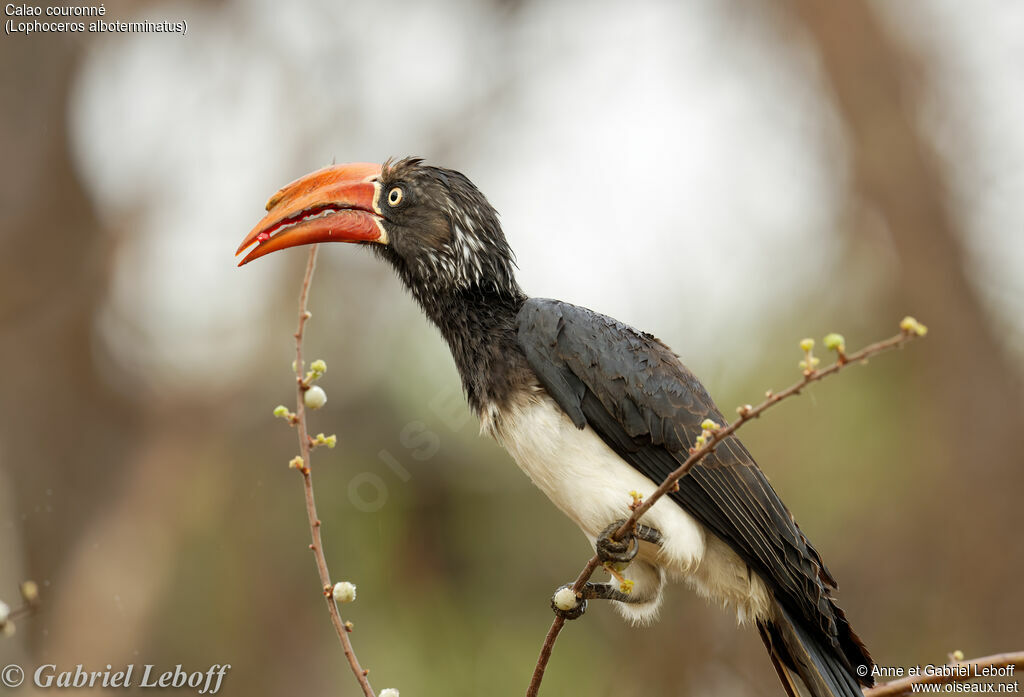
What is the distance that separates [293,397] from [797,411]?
173 inches

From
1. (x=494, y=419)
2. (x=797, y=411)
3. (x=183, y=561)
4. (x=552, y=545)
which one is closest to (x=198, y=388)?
(x=183, y=561)

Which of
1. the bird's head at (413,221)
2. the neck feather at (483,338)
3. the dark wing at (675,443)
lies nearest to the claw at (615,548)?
the dark wing at (675,443)

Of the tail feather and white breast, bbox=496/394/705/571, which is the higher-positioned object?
white breast, bbox=496/394/705/571

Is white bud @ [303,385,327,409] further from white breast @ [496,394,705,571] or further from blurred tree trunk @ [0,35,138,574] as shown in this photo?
blurred tree trunk @ [0,35,138,574]

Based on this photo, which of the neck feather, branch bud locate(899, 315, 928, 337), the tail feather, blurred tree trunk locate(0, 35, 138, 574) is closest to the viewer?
branch bud locate(899, 315, 928, 337)

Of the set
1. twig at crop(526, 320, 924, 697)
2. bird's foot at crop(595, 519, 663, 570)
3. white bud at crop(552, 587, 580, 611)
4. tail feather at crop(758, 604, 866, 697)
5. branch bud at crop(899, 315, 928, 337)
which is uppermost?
branch bud at crop(899, 315, 928, 337)

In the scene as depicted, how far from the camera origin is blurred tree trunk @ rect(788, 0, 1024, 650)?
6797 mm

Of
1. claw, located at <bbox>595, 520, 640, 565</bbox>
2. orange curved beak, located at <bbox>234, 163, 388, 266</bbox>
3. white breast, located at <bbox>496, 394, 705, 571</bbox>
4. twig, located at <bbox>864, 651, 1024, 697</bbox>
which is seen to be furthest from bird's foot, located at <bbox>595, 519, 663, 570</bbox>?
orange curved beak, located at <bbox>234, 163, 388, 266</bbox>

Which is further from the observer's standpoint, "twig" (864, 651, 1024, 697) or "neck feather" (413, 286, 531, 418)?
"neck feather" (413, 286, 531, 418)

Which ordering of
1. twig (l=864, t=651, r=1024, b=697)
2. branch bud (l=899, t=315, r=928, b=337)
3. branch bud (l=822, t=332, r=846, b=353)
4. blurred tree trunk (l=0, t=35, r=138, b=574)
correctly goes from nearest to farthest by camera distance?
branch bud (l=899, t=315, r=928, b=337), branch bud (l=822, t=332, r=846, b=353), twig (l=864, t=651, r=1024, b=697), blurred tree trunk (l=0, t=35, r=138, b=574)

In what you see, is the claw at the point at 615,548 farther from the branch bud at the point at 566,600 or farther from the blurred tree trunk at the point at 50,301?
the blurred tree trunk at the point at 50,301

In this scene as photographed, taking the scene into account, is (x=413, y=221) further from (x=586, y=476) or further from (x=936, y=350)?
(x=936, y=350)

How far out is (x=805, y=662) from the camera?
3.33m

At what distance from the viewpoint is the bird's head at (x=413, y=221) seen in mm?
3703
